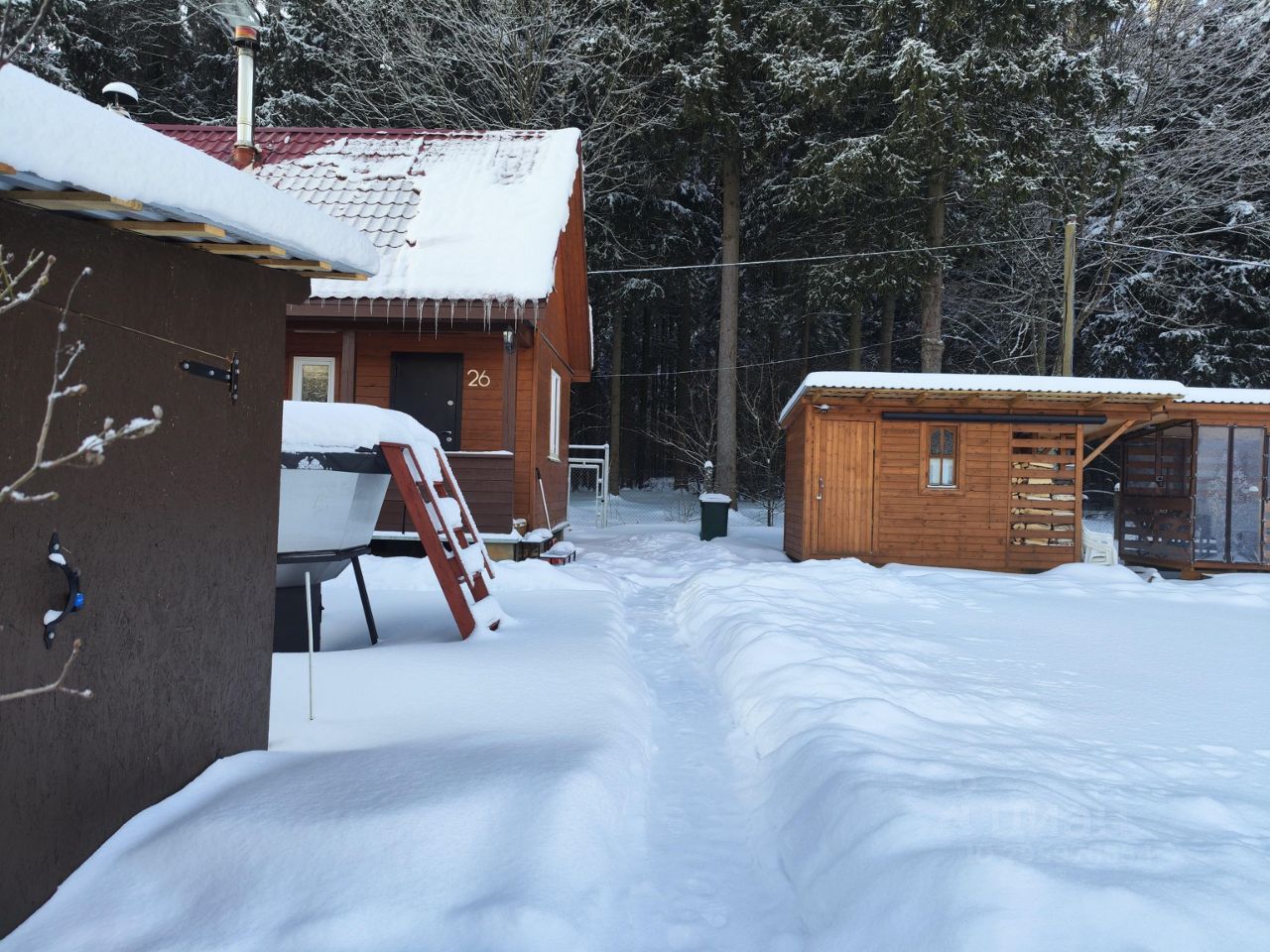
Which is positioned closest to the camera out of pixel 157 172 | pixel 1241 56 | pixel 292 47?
pixel 157 172

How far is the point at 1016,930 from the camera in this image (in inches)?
86.4

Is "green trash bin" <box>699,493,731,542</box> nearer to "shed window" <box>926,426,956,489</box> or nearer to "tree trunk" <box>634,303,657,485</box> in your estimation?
"shed window" <box>926,426,956,489</box>

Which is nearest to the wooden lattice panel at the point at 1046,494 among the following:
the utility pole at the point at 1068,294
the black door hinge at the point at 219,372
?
the utility pole at the point at 1068,294

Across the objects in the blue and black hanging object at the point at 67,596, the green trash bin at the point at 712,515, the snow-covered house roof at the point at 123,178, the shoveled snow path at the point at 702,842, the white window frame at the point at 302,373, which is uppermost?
the white window frame at the point at 302,373

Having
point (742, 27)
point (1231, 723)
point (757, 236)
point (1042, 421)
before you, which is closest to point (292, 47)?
point (742, 27)

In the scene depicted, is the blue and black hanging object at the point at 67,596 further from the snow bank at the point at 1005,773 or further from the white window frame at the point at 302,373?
the white window frame at the point at 302,373

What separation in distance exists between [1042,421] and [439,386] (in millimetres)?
8883

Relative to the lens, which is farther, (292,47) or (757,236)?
(757,236)

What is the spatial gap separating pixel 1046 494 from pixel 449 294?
915cm

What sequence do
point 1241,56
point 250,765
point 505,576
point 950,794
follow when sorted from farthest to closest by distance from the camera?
point 1241,56 → point 505,576 → point 250,765 → point 950,794

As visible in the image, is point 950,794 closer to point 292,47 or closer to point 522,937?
point 522,937

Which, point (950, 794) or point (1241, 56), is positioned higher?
point (1241, 56)

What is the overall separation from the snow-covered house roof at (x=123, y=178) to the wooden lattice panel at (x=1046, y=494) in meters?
12.0

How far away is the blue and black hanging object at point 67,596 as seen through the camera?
2.42 meters
